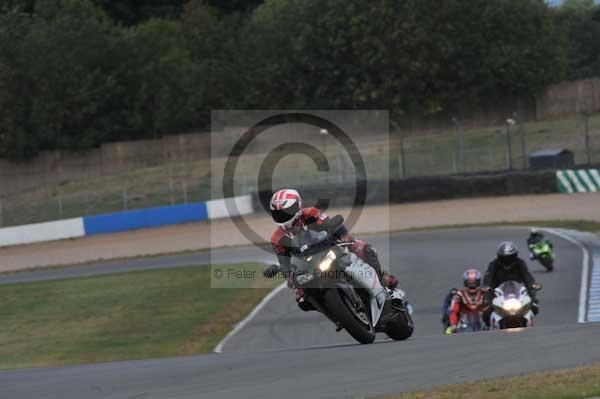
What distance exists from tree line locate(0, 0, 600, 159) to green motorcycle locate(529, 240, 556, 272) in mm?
29788

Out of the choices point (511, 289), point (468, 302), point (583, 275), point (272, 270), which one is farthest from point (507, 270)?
point (583, 275)

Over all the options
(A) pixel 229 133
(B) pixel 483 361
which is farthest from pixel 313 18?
(B) pixel 483 361

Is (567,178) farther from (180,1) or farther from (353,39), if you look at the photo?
(180,1)

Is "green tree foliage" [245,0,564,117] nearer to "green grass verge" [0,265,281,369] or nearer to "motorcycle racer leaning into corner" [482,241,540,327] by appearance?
"green grass verge" [0,265,281,369]

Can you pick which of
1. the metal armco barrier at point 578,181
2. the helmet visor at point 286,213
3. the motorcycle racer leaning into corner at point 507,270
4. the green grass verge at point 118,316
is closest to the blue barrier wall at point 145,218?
the green grass verge at point 118,316

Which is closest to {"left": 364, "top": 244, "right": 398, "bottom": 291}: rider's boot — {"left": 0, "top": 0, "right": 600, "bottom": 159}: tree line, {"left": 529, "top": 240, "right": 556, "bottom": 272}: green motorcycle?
{"left": 529, "top": 240, "right": 556, "bottom": 272}: green motorcycle

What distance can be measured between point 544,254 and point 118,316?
9.35m

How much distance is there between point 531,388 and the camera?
710 cm

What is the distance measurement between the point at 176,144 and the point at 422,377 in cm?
4664

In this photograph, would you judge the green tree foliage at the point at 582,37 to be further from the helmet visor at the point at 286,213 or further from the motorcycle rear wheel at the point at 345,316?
the helmet visor at the point at 286,213

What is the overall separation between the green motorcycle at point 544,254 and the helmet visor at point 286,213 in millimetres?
13806

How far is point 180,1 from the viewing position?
72.7 m

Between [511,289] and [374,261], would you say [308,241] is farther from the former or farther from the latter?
[511,289]

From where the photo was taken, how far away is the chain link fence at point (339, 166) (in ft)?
125
